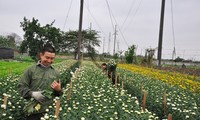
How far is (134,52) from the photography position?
32.1 metres

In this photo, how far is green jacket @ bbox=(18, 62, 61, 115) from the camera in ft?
13.3

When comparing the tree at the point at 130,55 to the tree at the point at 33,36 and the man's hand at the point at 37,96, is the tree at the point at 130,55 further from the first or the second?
the man's hand at the point at 37,96

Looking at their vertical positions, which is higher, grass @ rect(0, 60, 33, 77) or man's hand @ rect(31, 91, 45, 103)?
man's hand @ rect(31, 91, 45, 103)

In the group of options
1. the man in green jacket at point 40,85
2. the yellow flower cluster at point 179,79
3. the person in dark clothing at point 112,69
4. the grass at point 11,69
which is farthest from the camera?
the grass at point 11,69

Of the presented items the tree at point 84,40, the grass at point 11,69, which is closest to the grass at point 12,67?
the grass at point 11,69

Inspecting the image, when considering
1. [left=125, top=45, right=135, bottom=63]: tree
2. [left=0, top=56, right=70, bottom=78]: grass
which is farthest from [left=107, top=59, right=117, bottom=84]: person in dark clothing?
[left=125, top=45, right=135, bottom=63]: tree

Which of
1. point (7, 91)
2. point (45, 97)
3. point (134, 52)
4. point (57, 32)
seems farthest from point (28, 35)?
point (45, 97)

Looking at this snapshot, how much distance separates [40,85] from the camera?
4195mm

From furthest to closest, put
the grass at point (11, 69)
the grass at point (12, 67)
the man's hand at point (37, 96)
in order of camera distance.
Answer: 1. the grass at point (12, 67)
2. the grass at point (11, 69)
3. the man's hand at point (37, 96)

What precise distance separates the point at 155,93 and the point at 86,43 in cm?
5453

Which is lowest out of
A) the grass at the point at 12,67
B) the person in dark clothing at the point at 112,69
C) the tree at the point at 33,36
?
the grass at the point at 12,67

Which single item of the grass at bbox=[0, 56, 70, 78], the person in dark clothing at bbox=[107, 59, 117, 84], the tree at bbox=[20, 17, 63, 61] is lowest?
the grass at bbox=[0, 56, 70, 78]

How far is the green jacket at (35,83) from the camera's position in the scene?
404 centimetres

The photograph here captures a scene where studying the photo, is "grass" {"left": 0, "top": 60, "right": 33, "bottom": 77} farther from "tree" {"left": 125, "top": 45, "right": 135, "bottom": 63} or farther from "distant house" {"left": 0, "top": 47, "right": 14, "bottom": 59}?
"distant house" {"left": 0, "top": 47, "right": 14, "bottom": 59}
